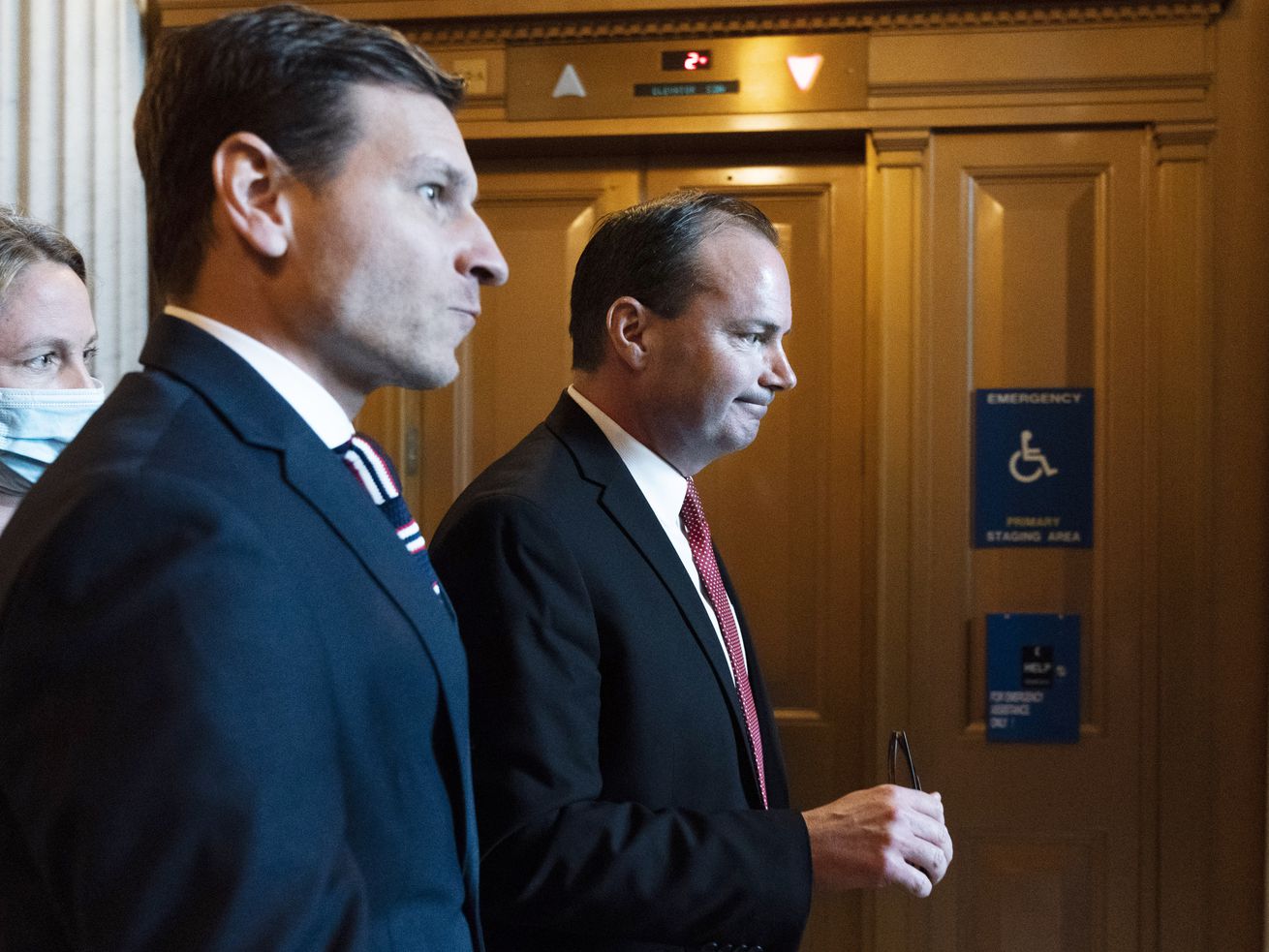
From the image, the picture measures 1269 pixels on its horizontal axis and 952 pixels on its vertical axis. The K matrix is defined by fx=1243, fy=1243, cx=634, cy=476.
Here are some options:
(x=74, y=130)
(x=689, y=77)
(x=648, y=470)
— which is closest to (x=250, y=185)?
(x=648, y=470)

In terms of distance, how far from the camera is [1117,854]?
2771 millimetres

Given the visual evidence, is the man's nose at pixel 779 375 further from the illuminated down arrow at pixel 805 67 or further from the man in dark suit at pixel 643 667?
the illuminated down arrow at pixel 805 67

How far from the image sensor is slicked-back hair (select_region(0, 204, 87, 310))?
1651 millimetres

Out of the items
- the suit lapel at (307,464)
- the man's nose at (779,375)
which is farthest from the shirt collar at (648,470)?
the suit lapel at (307,464)

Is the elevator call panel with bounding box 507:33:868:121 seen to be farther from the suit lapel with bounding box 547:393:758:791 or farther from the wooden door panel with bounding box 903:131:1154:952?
the suit lapel with bounding box 547:393:758:791

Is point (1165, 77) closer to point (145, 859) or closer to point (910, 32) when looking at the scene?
point (910, 32)

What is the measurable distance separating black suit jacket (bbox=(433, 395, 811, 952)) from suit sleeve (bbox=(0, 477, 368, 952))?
20.0 inches

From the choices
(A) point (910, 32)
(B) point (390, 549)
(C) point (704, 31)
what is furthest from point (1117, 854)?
(B) point (390, 549)

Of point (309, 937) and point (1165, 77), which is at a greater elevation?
point (1165, 77)

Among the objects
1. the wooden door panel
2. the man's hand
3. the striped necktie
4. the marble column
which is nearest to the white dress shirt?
the man's hand

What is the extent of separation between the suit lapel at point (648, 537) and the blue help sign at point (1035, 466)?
5.09 ft

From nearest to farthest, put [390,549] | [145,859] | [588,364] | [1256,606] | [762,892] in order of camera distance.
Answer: [145,859] < [390,549] < [762,892] < [588,364] < [1256,606]

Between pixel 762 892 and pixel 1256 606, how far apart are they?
1.93 meters

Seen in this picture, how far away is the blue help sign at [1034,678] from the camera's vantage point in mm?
2791
